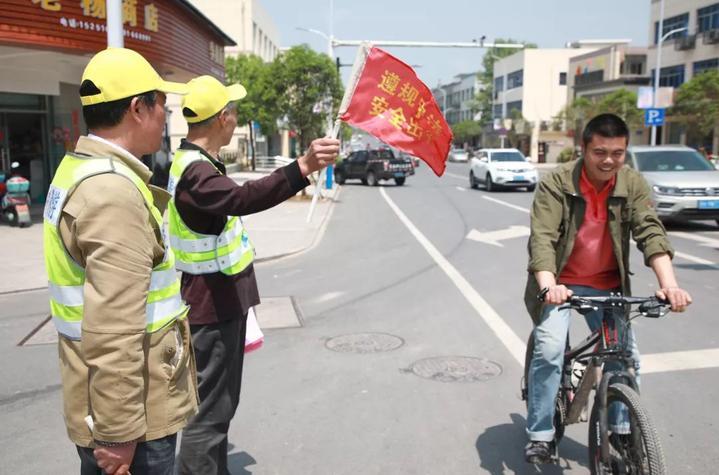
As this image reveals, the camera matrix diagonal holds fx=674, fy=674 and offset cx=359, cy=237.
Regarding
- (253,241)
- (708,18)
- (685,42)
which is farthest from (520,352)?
(685,42)

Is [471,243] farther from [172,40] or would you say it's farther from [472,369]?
[172,40]

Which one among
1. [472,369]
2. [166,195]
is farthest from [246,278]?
[472,369]

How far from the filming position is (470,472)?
3730mm

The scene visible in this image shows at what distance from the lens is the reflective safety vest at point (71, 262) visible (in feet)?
6.76

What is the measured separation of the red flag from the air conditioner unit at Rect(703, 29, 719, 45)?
169 ft

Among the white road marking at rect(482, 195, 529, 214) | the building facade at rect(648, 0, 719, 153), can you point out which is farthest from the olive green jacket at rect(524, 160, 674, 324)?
the building facade at rect(648, 0, 719, 153)

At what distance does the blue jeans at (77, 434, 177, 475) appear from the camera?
2.17 meters

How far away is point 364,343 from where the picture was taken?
619 cm

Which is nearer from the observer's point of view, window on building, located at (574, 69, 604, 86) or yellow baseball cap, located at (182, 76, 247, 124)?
yellow baseball cap, located at (182, 76, 247, 124)

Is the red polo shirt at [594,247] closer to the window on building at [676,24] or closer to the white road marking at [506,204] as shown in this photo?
the white road marking at [506,204]

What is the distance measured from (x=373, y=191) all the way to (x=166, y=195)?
25.4 m

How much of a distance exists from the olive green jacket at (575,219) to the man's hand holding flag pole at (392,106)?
67cm

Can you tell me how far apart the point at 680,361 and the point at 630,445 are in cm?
293

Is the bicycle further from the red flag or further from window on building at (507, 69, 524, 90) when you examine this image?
window on building at (507, 69, 524, 90)
